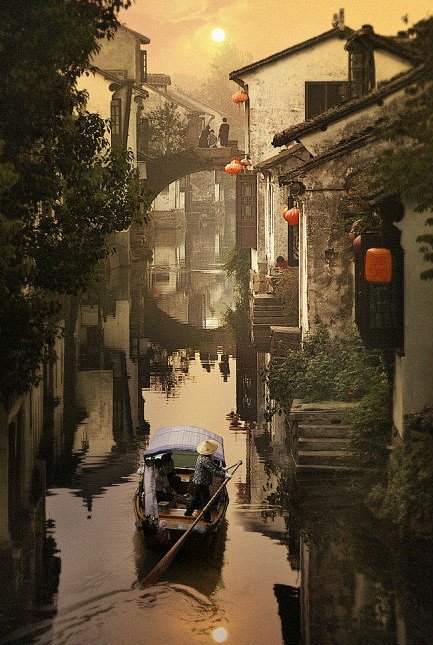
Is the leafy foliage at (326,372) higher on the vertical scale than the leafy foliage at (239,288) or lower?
lower

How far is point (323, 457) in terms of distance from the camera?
1435 cm

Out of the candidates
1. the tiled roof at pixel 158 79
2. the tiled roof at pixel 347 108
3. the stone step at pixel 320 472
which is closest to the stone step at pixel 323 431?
the stone step at pixel 320 472

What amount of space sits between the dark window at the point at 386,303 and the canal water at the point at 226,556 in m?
2.28

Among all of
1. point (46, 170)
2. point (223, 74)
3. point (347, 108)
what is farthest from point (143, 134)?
point (223, 74)

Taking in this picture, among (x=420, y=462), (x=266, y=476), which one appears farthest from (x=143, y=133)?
(x=420, y=462)

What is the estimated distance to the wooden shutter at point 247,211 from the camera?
33.8 m

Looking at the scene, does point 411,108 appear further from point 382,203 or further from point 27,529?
point 27,529

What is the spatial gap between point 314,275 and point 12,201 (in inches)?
324

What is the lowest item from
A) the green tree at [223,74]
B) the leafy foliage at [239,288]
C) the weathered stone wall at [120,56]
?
the leafy foliage at [239,288]

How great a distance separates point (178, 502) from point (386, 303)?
3.61 metres

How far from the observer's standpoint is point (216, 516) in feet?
38.9

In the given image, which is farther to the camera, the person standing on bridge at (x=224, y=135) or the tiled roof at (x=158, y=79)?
the tiled roof at (x=158, y=79)

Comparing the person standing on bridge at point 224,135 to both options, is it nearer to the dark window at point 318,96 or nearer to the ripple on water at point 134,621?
the dark window at point 318,96

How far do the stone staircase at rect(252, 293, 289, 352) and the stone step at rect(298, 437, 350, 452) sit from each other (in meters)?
12.8
